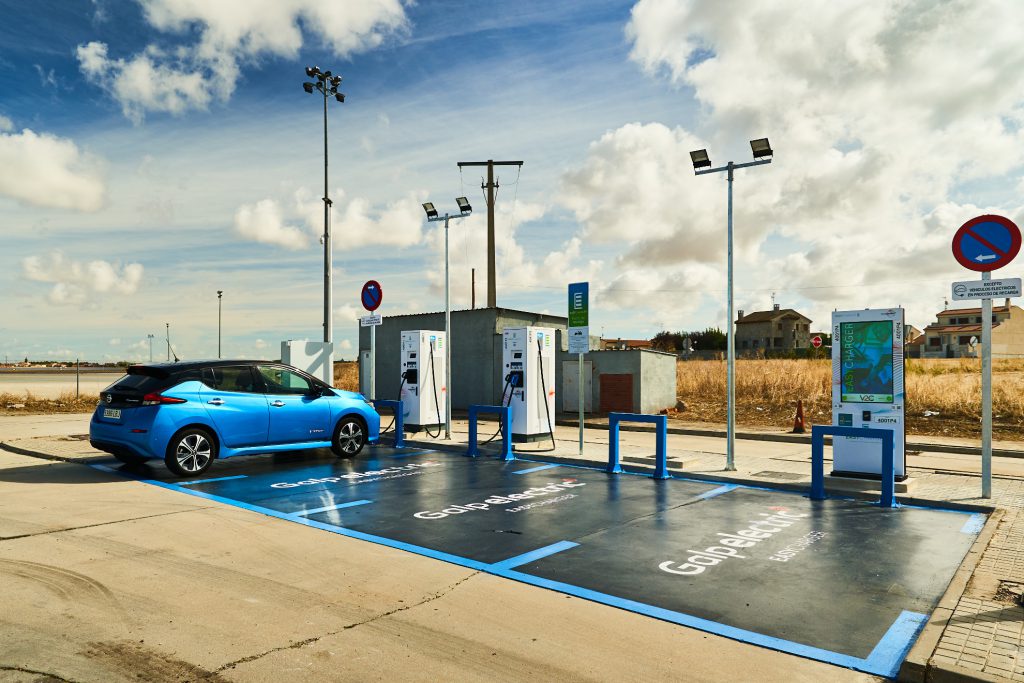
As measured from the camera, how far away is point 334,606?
4789 millimetres

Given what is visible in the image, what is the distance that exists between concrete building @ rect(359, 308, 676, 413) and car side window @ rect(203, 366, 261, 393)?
35.2ft

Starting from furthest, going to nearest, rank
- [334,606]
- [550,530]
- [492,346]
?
[492,346]
[550,530]
[334,606]

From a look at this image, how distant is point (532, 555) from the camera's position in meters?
6.07

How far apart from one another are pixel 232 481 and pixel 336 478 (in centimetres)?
138

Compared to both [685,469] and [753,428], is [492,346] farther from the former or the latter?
[685,469]

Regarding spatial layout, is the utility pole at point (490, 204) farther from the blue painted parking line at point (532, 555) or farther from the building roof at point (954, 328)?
the building roof at point (954, 328)

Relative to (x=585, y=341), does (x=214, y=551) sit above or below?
below

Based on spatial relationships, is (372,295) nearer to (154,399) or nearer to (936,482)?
(154,399)

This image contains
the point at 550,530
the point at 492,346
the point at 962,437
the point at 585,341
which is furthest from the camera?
the point at 492,346

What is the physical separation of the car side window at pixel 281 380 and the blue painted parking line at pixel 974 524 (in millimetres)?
8791

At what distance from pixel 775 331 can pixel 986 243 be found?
318 feet

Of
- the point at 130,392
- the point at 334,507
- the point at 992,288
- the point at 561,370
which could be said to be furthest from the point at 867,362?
the point at 561,370

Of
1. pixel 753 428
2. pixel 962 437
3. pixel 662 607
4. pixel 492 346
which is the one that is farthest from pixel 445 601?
pixel 492 346

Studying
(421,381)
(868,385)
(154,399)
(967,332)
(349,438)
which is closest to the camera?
(154,399)
